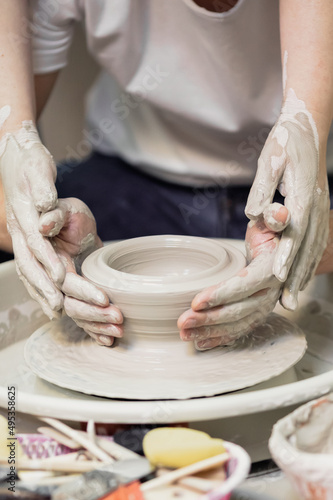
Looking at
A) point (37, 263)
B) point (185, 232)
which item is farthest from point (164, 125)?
point (37, 263)

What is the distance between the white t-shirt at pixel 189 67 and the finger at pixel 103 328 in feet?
2.82

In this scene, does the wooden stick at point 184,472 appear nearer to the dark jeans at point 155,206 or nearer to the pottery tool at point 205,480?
the pottery tool at point 205,480

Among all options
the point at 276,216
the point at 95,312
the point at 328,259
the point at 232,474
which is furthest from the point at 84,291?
the point at 328,259

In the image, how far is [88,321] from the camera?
46.6 inches

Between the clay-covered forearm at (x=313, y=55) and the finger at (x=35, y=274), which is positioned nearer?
the finger at (x=35, y=274)

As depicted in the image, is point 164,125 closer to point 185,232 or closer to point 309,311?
point 185,232

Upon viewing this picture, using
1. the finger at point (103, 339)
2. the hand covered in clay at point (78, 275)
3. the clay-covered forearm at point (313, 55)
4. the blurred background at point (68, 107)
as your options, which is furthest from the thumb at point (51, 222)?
the blurred background at point (68, 107)

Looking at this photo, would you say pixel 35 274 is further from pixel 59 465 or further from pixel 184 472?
pixel 184 472

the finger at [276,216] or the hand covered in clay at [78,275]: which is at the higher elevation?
the finger at [276,216]

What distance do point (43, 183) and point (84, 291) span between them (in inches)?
10.4

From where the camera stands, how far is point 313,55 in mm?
1313

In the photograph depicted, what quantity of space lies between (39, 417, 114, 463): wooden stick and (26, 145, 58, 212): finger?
17.1 inches

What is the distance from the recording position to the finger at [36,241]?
1.18m

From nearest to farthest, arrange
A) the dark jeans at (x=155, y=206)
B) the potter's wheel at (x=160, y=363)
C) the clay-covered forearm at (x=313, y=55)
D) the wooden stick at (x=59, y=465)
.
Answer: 1. the wooden stick at (x=59, y=465)
2. the potter's wheel at (x=160, y=363)
3. the clay-covered forearm at (x=313, y=55)
4. the dark jeans at (x=155, y=206)
